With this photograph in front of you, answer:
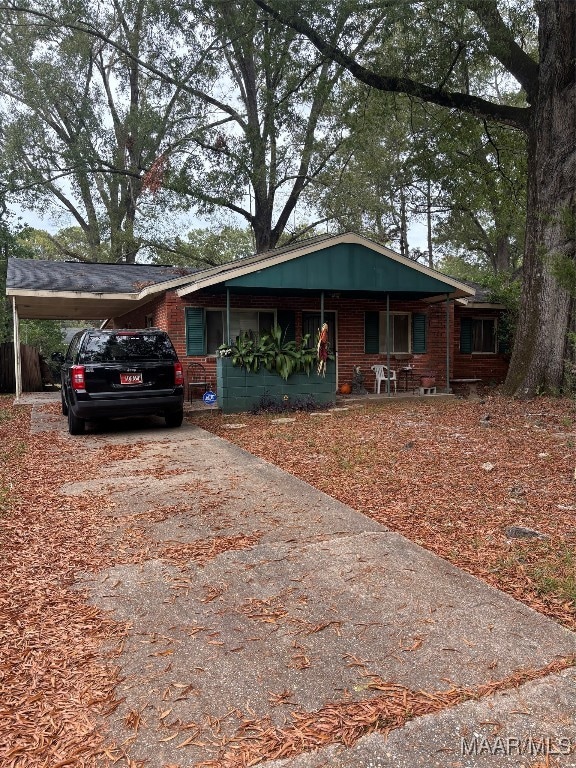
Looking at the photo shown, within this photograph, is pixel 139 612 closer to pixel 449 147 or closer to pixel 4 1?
pixel 449 147

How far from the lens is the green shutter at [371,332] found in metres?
15.1

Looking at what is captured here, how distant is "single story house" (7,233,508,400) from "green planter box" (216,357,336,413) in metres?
0.74

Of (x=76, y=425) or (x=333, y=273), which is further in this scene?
(x=333, y=273)

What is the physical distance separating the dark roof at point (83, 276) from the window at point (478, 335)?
971 centimetres

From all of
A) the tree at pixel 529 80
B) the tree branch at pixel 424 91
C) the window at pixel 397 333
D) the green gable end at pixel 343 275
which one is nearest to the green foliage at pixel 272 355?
the green gable end at pixel 343 275

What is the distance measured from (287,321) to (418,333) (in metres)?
4.16

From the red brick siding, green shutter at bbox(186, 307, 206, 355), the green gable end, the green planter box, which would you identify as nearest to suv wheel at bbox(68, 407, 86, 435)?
the green planter box

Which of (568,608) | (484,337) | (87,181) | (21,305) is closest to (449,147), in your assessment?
(484,337)

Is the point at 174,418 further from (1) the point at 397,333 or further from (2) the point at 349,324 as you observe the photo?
(1) the point at 397,333

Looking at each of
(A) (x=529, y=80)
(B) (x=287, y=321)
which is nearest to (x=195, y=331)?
(B) (x=287, y=321)

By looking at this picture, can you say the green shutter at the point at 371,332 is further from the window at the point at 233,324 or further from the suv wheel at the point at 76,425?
the suv wheel at the point at 76,425

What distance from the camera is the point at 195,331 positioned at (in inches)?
535

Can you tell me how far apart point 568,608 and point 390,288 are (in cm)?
1064

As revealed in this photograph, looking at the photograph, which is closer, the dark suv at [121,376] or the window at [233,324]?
the dark suv at [121,376]
